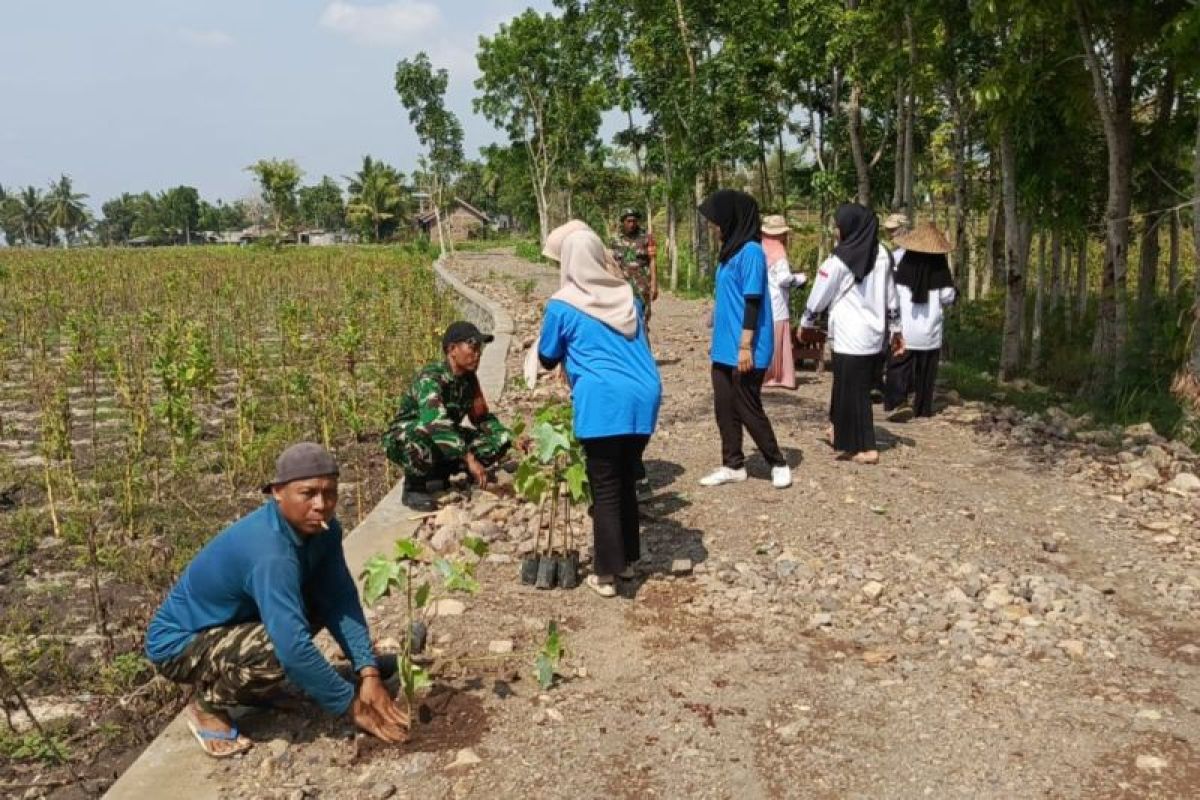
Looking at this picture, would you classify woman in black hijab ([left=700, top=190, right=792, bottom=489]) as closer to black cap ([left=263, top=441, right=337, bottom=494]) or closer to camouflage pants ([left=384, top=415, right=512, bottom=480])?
camouflage pants ([left=384, top=415, right=512, bottom=480])

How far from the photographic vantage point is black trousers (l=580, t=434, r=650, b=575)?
3.96 metres

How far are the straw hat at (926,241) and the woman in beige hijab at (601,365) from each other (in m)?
3.80

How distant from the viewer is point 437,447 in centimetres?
536

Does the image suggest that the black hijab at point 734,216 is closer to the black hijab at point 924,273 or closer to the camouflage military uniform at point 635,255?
the black hijab at point 924,273

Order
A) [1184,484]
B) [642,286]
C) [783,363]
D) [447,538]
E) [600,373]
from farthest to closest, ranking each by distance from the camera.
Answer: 1. [642,286]
2. [783,363]
3. [1184,484]
4. [447,538]
5. [600,373]

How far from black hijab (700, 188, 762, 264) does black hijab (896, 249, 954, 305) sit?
109 inches

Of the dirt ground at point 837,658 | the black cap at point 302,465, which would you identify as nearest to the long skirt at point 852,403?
the dirt ground at point 837,658

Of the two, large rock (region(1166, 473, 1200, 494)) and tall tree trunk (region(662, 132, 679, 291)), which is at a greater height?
tall tree trunk (region(662, 132, 679, 291))

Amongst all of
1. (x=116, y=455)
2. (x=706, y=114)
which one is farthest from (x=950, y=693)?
(x=706, y=114)

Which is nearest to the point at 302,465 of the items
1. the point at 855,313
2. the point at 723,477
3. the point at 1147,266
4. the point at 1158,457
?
the point at 723,477

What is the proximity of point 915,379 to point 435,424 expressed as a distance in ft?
13.4

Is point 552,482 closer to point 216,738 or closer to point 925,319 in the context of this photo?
point 216,738

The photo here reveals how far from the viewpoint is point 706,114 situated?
54.5ft

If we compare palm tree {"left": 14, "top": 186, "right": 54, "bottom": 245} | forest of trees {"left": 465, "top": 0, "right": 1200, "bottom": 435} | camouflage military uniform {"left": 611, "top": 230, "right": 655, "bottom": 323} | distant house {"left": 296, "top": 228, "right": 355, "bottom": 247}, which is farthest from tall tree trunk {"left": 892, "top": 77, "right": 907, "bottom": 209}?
palm tree {"left": 14, "top": 186, "right": 54, "bottom": 245}
